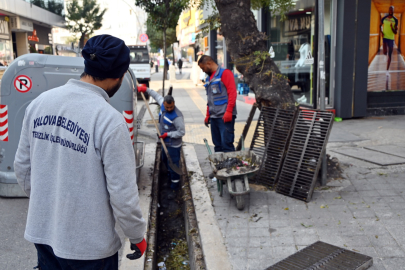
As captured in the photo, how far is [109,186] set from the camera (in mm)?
1894

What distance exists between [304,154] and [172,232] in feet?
6.53

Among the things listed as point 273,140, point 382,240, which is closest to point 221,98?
point 273,140

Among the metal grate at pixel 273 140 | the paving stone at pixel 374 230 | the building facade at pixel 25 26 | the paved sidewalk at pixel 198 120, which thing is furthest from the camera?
the building facade at pixel 25 26

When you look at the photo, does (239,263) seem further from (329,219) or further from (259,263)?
(329,219)

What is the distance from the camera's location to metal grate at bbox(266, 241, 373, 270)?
3381 mm

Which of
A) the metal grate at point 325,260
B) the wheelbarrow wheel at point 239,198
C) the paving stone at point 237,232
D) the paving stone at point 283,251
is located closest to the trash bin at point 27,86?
the wheelbarrow wheel at point 239,198

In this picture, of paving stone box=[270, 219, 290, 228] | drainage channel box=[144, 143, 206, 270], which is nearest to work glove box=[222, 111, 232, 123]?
drainage channel box=[144, 143, 206, 270]

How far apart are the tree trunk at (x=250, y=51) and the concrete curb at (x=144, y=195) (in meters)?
2.13

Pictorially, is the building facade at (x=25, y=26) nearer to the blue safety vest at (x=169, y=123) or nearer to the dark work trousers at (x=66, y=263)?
the blue safety vest at (x=169, y=123)

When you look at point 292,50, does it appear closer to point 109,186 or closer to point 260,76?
point 260,76

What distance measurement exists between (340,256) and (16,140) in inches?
167

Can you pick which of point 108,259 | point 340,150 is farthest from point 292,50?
point 108,259

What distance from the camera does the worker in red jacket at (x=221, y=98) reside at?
584 centimetres

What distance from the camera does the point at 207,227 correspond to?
169 inches
